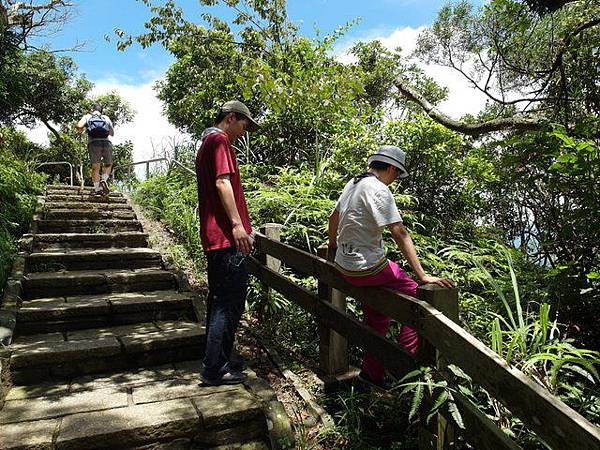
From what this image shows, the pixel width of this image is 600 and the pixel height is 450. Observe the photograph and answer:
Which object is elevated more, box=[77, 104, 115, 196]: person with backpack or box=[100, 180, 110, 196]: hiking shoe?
box=[77, 104, 115, 196]: person with backpack

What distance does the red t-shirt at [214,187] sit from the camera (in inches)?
117

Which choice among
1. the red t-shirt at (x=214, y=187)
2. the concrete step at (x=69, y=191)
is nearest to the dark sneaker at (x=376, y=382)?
the red t-shirt at (x=214, y=187)

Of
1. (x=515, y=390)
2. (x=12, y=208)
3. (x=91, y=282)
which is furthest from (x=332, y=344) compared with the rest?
(x=12, y=208)

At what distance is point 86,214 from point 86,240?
1189 mm

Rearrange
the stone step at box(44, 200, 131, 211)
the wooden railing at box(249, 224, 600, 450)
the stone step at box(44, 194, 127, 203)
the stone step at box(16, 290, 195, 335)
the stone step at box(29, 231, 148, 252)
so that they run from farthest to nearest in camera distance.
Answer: the stone step at box(44, 194, 127, 203)
the stone step at box(44, 200, 131, 211)
the stone step at box(29, 231, 148, 252)
the stone step at box(16, 290, 195, 335)
the wooden railing at box(249, 224, 600, 450)

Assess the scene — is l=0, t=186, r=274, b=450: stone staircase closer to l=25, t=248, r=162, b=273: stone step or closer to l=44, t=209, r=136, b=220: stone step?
l=25, t=248, r=162, b=273: stone step

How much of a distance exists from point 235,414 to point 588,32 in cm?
546

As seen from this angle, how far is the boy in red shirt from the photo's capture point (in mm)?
2953

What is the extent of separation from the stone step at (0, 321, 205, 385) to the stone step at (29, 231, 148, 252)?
2.25 metres

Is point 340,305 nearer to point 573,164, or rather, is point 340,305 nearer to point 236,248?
point 236,248

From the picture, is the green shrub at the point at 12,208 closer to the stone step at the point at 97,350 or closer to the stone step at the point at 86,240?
the stone step at the point at 86,240

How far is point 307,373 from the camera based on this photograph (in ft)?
11.7

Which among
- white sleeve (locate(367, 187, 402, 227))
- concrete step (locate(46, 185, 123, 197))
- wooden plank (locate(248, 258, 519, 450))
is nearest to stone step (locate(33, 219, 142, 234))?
concrete step (locate(46, 185, 123, 197))

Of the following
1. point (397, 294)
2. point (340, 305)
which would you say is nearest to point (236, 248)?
point (340, 305)
